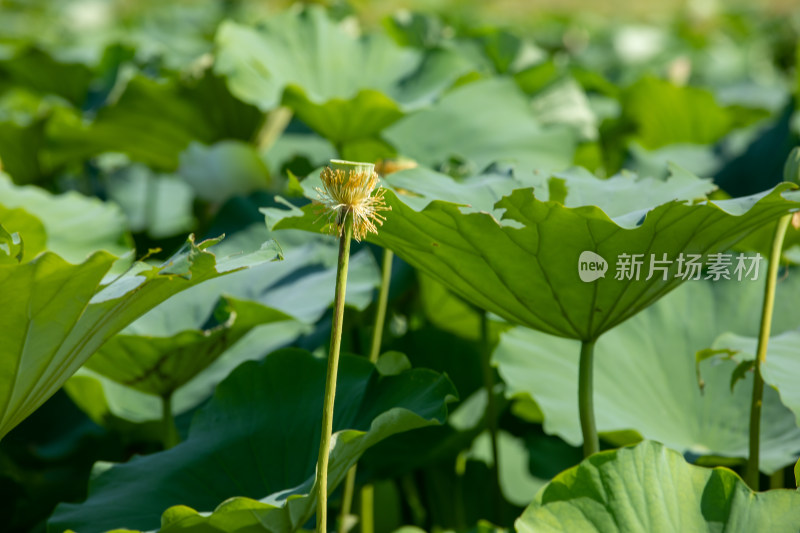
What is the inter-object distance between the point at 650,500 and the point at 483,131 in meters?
0.97

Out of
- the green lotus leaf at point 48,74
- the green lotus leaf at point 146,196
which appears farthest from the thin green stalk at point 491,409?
the green lotus leaf at point 48,74

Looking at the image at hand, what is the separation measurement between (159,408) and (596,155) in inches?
37.4

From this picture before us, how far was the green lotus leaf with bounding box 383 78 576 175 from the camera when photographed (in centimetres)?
152

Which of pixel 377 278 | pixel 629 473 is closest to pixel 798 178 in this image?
pixel 629 473

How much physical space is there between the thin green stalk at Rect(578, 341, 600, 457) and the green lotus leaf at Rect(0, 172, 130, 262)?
0.75 m

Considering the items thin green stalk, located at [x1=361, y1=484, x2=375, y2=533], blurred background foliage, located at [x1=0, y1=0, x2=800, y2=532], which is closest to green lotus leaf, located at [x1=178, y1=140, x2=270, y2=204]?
blurred background foliage, located at [x1=0, y1=0, x2=800, y2=532]

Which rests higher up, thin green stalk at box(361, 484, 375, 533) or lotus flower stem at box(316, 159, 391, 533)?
lotus flower stem at box(316, 159, 391, 533)

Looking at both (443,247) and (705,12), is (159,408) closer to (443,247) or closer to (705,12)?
(443,247)

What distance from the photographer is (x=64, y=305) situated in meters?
0.63

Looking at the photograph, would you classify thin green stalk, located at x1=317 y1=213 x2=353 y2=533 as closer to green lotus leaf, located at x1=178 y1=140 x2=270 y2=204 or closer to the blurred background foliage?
the blurred background foliage

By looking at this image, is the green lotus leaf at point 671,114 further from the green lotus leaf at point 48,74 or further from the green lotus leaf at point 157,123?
the green lotus leaf at point 48,74

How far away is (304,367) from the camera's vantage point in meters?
0.91

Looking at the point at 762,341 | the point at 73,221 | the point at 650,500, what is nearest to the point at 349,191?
the point at 650,500

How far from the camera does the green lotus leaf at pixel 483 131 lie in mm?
1521
